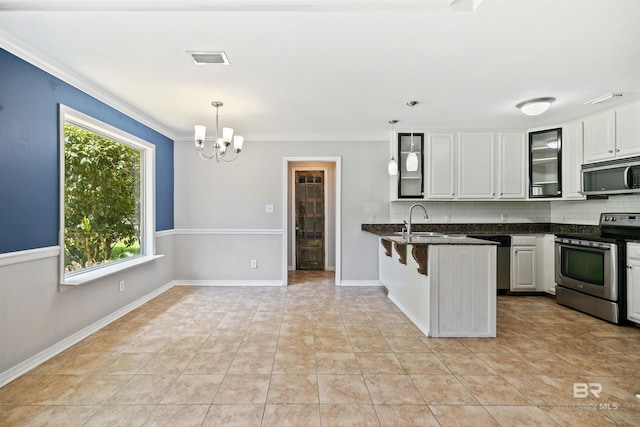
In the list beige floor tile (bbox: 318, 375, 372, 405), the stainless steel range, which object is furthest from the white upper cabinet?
beige floor tile (bbox: 318, 375, 372, 405)

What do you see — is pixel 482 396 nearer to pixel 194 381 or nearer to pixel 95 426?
pixel 194 381

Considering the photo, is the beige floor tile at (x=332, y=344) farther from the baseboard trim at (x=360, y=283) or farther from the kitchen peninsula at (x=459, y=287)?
the baseboard trim at (x=360, y=283)

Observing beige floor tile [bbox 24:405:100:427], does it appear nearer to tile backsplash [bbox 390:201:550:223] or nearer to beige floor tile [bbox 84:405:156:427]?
beige floor tile [bbox 84:405:156:427]

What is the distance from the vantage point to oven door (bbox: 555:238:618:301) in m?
3.38

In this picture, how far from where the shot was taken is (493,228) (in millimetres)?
4926

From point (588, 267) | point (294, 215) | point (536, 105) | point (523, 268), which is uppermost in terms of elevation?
point (536, 105)

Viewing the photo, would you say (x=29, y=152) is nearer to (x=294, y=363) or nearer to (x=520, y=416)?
(x=294, y=363)

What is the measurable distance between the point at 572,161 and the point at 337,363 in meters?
4.06

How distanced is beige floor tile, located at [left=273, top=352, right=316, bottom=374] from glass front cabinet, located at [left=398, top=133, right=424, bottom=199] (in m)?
2.90

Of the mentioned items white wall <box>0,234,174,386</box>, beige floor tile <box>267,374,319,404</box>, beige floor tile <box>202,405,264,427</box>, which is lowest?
beige floor tile <box>202,405,264,427</box>

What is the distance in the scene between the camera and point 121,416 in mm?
1861

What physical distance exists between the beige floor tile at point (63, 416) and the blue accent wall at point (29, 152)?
3.74 feet

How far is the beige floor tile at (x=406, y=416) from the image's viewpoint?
5.89ft

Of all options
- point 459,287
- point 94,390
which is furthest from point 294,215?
point 94,390
